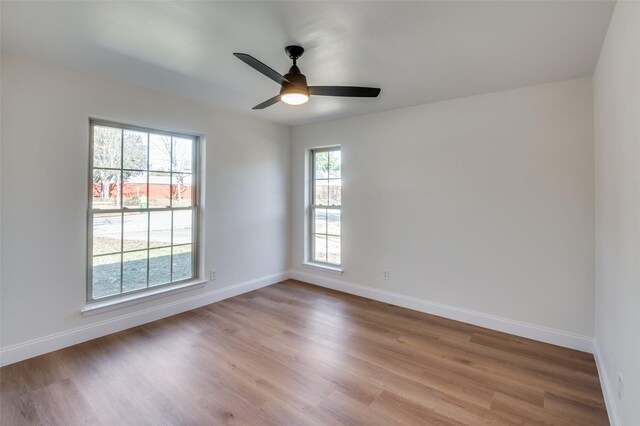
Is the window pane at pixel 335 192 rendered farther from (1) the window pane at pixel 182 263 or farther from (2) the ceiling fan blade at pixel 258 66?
(2) the ceiling fan blade at pixel 258 66

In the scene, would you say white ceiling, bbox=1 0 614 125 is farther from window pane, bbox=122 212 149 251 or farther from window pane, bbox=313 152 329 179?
window pane, bbox=313 152 329 179

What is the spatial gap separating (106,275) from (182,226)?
93 cm

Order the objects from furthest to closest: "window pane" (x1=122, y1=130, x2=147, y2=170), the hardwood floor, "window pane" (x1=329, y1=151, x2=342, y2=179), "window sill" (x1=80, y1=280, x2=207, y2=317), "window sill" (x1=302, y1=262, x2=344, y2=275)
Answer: "window pane" (x1=329, y1=151, x2=342, y2=179) < "window sill" (x1=302, y1=262, x2=344, y2=275) < "window pane" (x1=122, y1=130, x2=147, y2=170) < "window sill" (x1=80, y1=280, x2=207, y2=317) < the hardwood floor

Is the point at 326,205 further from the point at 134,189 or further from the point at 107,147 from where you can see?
the point at 107,147

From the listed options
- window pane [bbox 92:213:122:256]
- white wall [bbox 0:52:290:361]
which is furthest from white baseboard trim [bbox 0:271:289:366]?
window pane [bbox 92:213:122:256]

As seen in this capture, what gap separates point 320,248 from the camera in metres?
4.67

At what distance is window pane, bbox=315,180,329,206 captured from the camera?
4.55m

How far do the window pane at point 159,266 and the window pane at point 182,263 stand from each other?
0.24 feet

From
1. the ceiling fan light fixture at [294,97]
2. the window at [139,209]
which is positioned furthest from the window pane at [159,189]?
the ceiling fan light fixture at [294,97]

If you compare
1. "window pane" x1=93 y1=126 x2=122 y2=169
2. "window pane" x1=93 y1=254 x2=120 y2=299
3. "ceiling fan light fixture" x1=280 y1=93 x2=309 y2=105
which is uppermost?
"ceiling fan light fixture" x1=280 y1=93 x2=309 y2=105

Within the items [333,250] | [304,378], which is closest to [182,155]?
[333,250]

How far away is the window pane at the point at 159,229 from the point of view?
3.30 meters

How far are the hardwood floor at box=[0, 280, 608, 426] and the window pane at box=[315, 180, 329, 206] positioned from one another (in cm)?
196

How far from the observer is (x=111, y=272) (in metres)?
2.99
